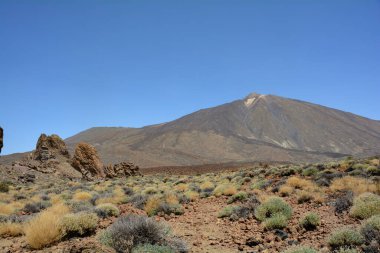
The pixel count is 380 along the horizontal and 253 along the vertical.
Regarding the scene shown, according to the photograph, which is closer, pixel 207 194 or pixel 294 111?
pixel 207 194

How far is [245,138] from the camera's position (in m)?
147

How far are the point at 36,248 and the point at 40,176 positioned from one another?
27996mm

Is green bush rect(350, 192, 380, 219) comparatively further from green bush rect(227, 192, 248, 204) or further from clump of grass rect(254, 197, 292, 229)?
green bush rect(227, 192, 248, 204)

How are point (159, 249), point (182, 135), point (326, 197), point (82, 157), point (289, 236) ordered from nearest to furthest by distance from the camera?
point (159, 249)
point (289, 236)
point (326, 197)
point (82, 157)
point (182, 135)

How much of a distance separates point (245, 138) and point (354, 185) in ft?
441

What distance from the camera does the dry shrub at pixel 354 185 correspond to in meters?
12.2

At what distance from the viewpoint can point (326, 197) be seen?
1191 cm

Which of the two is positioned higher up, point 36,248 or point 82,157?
point 82,157

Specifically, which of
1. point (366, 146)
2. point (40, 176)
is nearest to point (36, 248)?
point (40, 176)

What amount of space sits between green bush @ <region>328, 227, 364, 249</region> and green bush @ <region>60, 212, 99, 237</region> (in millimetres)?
5057

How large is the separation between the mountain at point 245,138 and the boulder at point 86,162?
5272 cm

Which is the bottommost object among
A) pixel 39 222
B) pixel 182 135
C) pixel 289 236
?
pixel 289 236

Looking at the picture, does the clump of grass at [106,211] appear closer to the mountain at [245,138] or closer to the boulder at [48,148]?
the boulder at [48,148]

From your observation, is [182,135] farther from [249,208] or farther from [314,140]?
[249,208]
